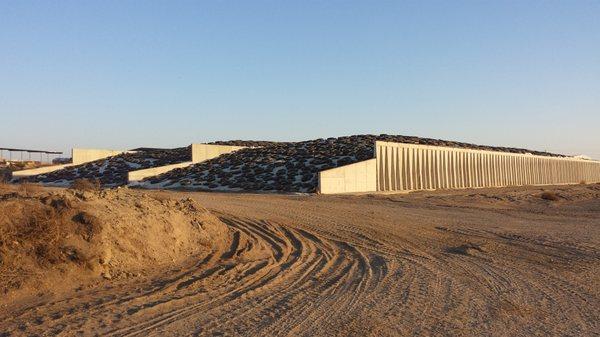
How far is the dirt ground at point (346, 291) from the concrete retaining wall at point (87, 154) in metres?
55.8

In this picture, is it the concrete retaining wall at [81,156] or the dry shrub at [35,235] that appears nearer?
the dry shrub at [35,235]

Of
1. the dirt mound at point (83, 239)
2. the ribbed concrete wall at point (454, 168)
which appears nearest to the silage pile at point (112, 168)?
the ribbed concrete wall at point (454, 168)

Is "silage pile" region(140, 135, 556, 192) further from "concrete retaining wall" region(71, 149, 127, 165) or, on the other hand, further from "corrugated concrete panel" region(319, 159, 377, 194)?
"concrete retaining wall" region(71, 149, 127, 165)

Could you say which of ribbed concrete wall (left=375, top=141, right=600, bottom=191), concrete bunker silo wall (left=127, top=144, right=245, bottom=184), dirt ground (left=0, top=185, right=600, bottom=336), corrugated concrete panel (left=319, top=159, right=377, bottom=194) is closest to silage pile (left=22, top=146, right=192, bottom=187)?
concrete bunker silo wall (left=127, top=144, right=245, bottom=184)

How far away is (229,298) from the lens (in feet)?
29.0

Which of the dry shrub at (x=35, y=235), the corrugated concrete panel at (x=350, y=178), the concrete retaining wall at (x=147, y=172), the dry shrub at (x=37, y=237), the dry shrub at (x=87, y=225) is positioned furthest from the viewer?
the concrete retaining wall at (x=147, y=172)

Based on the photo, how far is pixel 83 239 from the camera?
1030cm

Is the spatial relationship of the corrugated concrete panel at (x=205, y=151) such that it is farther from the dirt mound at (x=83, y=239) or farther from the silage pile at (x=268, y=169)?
the dirt mound at (x=83, y=239)

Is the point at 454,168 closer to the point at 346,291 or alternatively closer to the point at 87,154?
the point at 87,154

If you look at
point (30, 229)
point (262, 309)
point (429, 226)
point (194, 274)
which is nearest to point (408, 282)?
point (262, 309)

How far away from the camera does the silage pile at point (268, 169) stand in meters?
44.8

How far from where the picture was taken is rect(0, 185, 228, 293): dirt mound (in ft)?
30.7

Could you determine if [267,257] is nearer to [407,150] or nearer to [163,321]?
[163,321]

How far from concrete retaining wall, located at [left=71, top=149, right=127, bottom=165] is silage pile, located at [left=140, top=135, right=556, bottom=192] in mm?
18190
